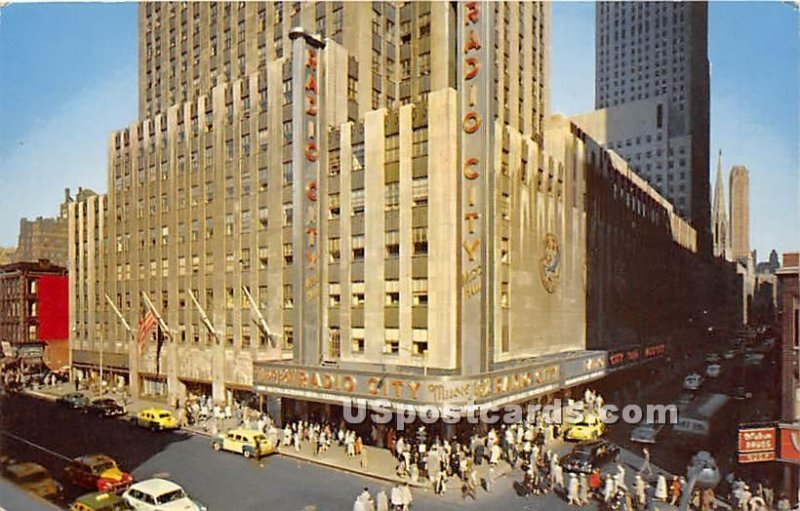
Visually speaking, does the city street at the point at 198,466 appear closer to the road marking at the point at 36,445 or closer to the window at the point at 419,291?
the road marking at the point at 36,445

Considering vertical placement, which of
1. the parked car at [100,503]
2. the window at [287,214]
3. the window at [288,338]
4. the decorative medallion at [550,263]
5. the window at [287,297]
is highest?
the window at [287,214]

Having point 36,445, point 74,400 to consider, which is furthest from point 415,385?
point 74,400

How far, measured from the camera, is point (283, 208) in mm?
42688

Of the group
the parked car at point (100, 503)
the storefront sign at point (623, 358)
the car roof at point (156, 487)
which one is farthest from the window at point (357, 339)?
the storefront sign at point (623, 358)

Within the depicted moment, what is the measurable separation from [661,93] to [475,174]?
115492mm

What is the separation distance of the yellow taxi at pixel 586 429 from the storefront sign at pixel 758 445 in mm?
11406

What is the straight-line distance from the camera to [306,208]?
1522 inches

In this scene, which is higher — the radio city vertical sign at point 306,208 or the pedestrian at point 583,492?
the radio city vertical sign at point 306,208

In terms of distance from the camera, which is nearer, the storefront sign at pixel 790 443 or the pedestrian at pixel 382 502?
the storefront sign at pixel 790 443

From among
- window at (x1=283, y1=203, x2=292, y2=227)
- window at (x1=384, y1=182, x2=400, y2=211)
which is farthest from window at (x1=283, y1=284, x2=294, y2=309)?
window at (x1=384, y1=182, x2=400, y2=211)

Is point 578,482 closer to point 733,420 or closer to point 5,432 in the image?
point 733,420

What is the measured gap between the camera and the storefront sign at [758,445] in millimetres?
24453

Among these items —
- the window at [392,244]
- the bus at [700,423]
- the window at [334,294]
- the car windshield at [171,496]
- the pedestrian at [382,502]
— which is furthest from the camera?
the window at [334,294]

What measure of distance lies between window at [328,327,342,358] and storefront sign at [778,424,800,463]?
25.7 meters
